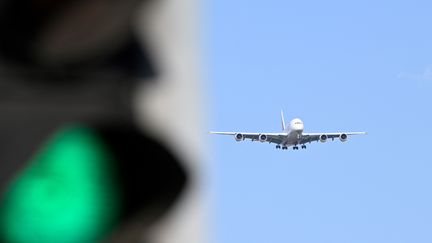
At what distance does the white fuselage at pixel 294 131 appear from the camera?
285 feet

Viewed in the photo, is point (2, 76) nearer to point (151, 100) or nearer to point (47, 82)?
point (47, 82)

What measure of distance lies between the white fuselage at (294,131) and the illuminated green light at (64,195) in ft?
278

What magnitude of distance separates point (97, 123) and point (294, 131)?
85335 mm

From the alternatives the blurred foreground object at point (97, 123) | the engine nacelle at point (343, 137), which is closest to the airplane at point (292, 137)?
the engine nacelle at point (343, 137)

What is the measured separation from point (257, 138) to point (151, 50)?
288ft

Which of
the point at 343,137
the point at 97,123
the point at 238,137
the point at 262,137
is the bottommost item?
Result: the point at 97,123

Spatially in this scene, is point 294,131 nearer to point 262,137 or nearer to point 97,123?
point 262,137

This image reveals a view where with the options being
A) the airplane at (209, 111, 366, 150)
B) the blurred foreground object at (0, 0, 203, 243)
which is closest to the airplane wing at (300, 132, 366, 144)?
the airplane at (209, 111, 366, 150)

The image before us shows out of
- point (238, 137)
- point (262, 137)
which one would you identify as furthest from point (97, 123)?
point (262, 137)

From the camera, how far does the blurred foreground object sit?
186cm

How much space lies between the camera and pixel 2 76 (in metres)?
1.88

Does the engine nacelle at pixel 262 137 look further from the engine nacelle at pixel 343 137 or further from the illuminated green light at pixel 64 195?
the illuminated green light at pixel 64 195

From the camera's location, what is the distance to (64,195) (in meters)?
2.01

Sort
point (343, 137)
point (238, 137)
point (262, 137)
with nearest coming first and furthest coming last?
point (238, 137) < point (262, 137) < point (343, 137)
